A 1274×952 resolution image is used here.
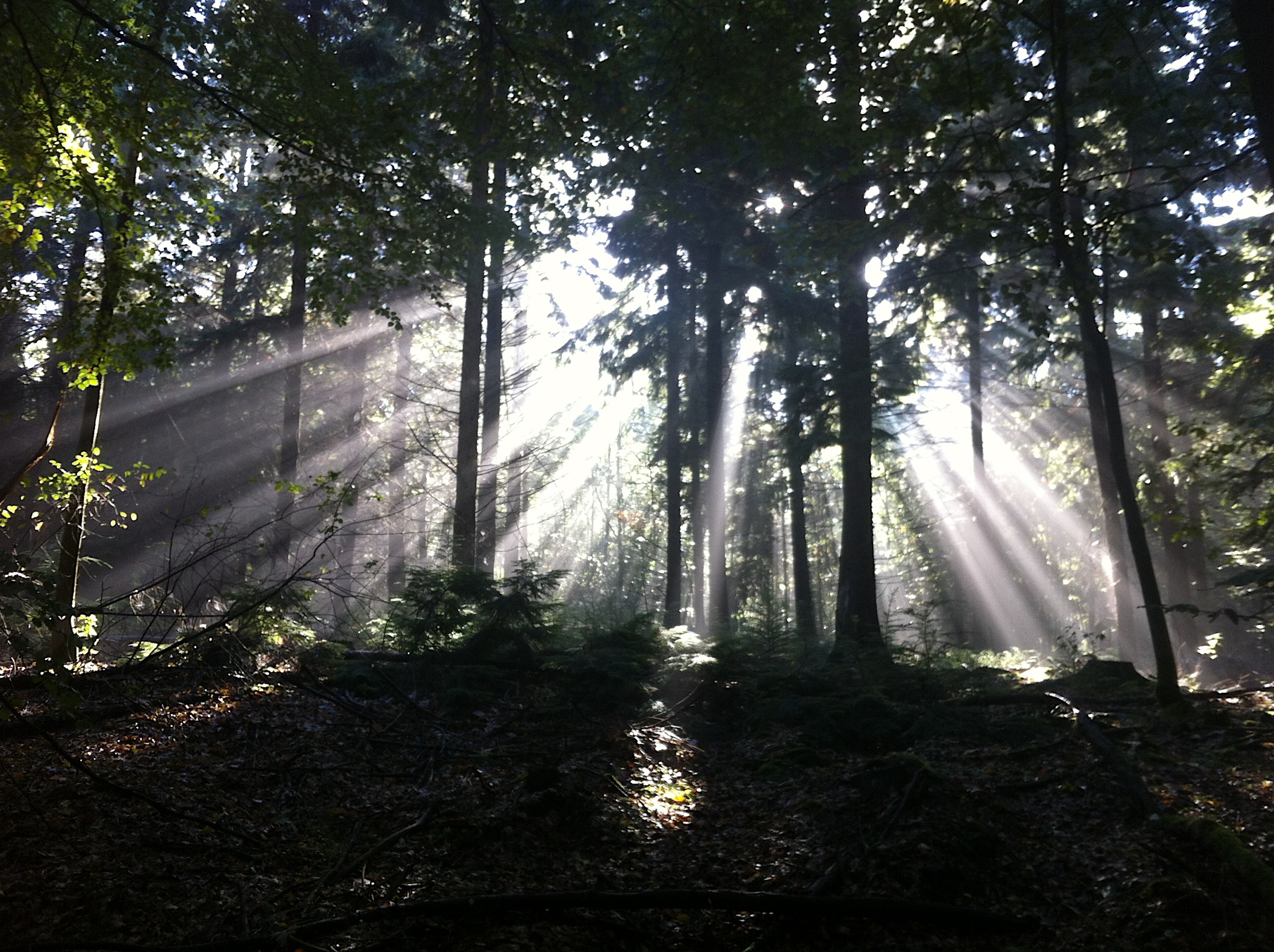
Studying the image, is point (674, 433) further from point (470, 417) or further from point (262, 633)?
point (262, 633)

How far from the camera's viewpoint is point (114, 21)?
7742mm

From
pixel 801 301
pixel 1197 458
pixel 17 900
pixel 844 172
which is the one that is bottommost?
pixel 17 900

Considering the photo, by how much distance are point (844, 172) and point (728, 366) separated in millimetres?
14897

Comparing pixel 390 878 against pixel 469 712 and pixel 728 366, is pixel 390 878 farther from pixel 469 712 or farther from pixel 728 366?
pixel 728 366

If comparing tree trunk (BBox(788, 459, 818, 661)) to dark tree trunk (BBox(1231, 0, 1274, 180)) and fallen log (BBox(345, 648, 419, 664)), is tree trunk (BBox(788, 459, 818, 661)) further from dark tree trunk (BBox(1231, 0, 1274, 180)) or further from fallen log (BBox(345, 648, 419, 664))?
dark tree trunk (BBox(1231, 0, 1274, 180))

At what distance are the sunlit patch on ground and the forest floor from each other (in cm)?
4

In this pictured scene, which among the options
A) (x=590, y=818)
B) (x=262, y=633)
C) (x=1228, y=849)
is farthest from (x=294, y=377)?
(x=1228, y=849)

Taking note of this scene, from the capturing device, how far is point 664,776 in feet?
26.6

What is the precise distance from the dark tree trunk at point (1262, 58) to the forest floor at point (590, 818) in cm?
531

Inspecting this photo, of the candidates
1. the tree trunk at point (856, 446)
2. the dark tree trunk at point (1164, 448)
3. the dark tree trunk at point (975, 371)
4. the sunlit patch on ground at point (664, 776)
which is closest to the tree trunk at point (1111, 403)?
the sunlit patch on ground at point (664, 776)

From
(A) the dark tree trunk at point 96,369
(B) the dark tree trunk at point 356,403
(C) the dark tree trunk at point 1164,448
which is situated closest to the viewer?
(A) the dark tree trunk at point 96,369

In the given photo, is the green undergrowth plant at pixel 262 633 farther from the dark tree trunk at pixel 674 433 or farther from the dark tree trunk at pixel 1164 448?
the dark tree trunk at pixel 1164 448

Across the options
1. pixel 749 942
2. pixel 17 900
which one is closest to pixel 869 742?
pixel 749 942

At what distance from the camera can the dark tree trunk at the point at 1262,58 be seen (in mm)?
6289
